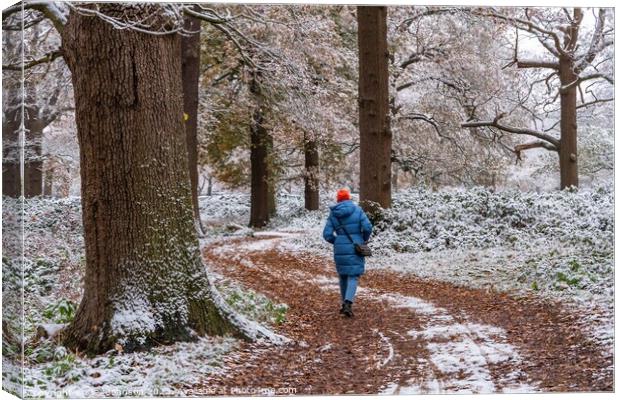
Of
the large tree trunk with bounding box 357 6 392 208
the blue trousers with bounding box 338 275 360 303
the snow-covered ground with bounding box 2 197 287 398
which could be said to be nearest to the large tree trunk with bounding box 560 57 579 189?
the large tree trunk with bounding box 357 6 392 208

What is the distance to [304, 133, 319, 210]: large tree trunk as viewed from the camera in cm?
640

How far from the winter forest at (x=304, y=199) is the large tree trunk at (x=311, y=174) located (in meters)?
0.03

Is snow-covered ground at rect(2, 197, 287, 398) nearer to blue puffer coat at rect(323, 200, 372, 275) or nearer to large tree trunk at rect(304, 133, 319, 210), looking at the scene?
blue puffer coat at rect(323, 200, 372, 275)

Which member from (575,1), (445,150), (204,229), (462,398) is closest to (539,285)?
(462,398)

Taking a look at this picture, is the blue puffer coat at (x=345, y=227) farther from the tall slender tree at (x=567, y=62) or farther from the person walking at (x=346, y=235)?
the tall slender tree at (x=567, y=62)

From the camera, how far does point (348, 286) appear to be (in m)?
5.80

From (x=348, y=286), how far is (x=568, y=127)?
9.34 feet

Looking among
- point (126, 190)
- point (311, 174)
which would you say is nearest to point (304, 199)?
point (311, 174)

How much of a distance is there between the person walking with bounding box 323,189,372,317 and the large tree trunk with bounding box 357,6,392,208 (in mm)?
943

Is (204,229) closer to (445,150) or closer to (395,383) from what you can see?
(395,383)

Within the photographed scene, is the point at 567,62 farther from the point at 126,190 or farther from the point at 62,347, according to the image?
the point at 62,347

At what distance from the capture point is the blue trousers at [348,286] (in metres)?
5.78

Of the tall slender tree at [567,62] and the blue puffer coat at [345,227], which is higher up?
the tall slender tree at [567,62]

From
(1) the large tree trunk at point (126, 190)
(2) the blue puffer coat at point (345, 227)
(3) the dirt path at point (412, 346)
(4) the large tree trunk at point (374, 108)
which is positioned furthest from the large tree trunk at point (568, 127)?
(1) the large tree trunk at point (126, 190)
